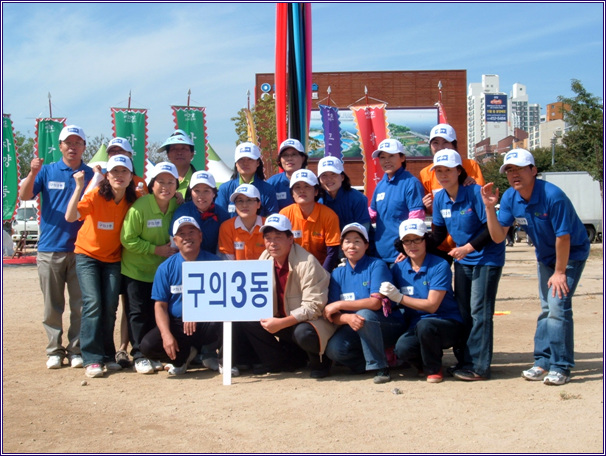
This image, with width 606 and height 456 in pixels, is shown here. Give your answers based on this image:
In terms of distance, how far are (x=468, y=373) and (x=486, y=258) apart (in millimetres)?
1066

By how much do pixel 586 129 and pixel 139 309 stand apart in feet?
76.9

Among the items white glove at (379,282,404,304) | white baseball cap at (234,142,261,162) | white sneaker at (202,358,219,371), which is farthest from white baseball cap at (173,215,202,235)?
white glove at (379,282,404,304)

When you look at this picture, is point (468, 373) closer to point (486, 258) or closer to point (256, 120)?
point (486, 258)

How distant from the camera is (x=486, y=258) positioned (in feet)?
19.2

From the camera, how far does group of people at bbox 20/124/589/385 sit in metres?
5.78

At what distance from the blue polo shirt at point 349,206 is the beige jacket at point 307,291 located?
0.69m

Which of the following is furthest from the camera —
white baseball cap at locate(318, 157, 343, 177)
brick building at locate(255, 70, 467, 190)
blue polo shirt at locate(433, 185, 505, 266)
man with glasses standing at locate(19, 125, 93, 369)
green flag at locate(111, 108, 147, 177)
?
brick building at locate(255, 70, 467, 190)

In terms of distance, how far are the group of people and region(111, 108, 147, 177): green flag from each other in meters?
8.41

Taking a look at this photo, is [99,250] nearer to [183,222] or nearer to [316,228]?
[183,222]

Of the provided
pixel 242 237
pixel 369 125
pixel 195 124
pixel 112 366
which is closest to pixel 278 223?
pixel 242 237

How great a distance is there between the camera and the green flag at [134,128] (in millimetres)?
14852

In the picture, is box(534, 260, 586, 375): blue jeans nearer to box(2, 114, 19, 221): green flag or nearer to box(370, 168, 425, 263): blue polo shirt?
box(370, 168, 425, 263): blue polo shirt

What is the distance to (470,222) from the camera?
589cm

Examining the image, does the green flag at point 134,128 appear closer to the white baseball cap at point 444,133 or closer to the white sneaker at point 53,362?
the white sneaker at point 53,362
